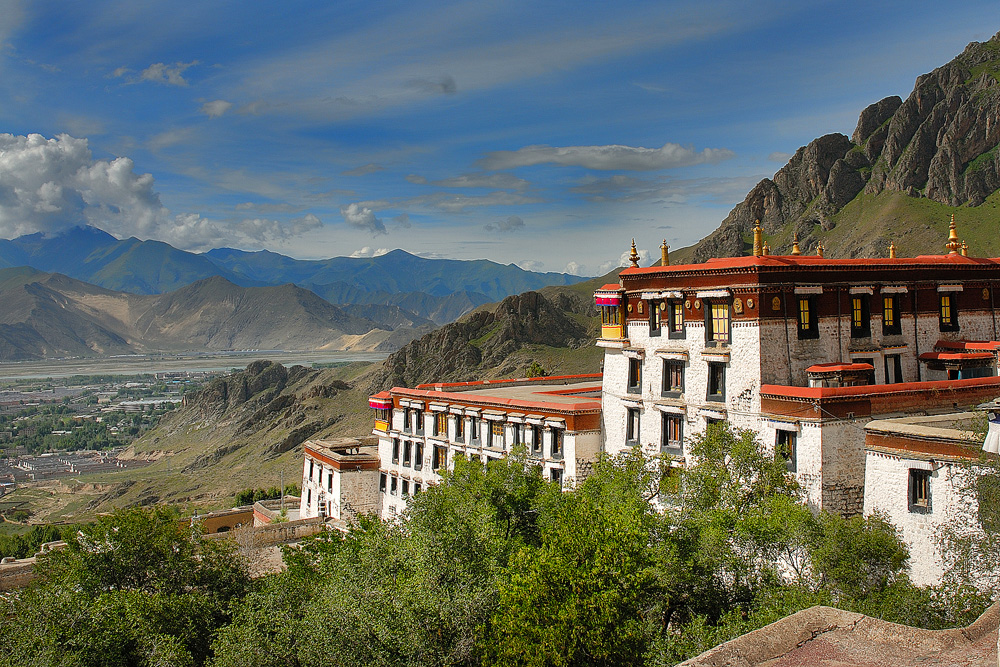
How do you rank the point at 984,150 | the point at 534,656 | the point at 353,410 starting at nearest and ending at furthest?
the point at 534,656 → the point at 353,410 → the point at 984,150

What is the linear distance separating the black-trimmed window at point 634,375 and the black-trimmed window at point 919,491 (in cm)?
1555

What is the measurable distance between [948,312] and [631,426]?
56.9 ft

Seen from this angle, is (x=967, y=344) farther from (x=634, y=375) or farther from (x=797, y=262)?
(x=634, y=375)

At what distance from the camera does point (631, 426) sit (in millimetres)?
42250

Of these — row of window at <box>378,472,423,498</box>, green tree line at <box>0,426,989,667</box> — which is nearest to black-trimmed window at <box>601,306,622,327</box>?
green tree line at <box>0,426,989,667</box>

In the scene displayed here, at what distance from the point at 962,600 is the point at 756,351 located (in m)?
13.9

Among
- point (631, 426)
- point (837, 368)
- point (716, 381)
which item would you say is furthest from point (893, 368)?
point (631, 426)

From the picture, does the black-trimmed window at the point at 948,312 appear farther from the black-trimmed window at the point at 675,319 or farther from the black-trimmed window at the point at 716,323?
the black-trimmed window at the point at 675,319

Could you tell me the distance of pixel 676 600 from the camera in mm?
27281

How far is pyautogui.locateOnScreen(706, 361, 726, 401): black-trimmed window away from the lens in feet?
121

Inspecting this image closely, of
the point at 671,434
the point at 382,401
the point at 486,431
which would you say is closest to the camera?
the point at 671,434

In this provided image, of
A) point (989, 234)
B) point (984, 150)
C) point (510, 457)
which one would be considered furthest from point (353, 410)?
point (984, 150)

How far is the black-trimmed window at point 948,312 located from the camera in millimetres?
39812

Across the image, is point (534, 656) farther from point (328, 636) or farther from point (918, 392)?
point (918, 392)
